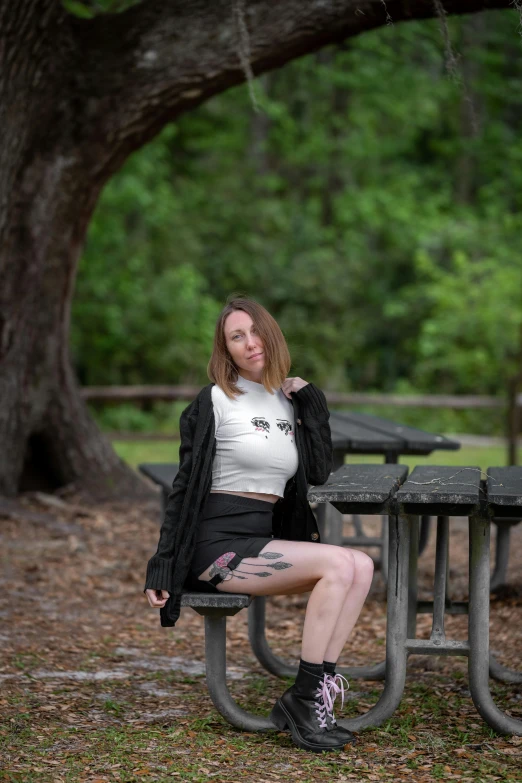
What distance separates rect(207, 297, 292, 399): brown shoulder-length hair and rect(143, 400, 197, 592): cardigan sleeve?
0.16m

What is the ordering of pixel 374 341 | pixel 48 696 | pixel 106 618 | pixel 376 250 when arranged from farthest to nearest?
pixel 376 250 → pixel 374 341 → pixel 106 618 → pixel 48 696

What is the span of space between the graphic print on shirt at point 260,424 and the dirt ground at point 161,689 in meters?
1.07

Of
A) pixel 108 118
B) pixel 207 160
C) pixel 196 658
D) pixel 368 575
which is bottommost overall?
pixel 196 658

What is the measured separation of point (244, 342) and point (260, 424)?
30 centimetres

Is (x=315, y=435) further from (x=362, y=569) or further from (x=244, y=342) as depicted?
(x=362, y=569)

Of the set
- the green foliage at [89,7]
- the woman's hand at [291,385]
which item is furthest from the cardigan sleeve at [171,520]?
the green foliage at [89,7]

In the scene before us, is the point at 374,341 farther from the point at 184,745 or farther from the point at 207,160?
the point at 184,745

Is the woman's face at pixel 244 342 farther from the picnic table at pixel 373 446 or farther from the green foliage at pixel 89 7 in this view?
the green foliage at pixel 89 7

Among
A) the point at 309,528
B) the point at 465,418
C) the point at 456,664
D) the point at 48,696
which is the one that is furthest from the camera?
the point at 465,418

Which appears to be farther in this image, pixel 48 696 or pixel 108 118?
pixel 108 118

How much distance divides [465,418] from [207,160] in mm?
8879

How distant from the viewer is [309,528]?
3.82m

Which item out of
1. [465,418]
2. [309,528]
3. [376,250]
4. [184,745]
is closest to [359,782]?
[184,745]

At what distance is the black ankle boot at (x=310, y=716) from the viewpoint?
3.47 metres
